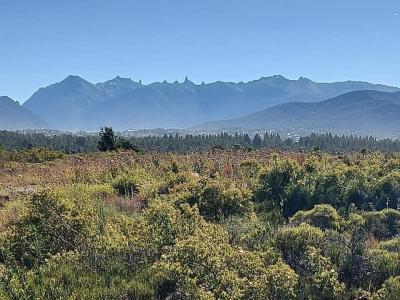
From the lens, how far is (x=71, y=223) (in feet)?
23.0

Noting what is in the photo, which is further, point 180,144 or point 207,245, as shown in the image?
point 180,144

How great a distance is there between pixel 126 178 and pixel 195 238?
20.2 ft

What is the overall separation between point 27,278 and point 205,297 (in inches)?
85.1

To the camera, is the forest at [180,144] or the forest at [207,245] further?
the forest at [180,144]

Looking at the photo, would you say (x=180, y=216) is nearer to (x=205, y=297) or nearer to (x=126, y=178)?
(x=205, y=297)

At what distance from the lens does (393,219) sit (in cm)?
872

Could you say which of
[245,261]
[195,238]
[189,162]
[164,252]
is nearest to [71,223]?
[164,252]

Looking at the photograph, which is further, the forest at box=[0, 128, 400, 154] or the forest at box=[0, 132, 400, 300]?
the forest at box=[0, 128, 400, 154]

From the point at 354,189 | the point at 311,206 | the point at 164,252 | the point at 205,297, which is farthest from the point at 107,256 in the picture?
the point at 354,189

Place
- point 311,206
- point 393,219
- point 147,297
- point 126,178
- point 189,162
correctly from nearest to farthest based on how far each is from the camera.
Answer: point 147,297 < point 393,219 < point 311,206 < point 126,178 < point 189,162

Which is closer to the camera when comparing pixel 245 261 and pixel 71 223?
pixel 245 261

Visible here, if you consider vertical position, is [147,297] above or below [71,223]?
below

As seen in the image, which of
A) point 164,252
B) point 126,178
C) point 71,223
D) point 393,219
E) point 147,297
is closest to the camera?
point 147,297

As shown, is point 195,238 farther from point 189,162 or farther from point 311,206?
point 189,162
